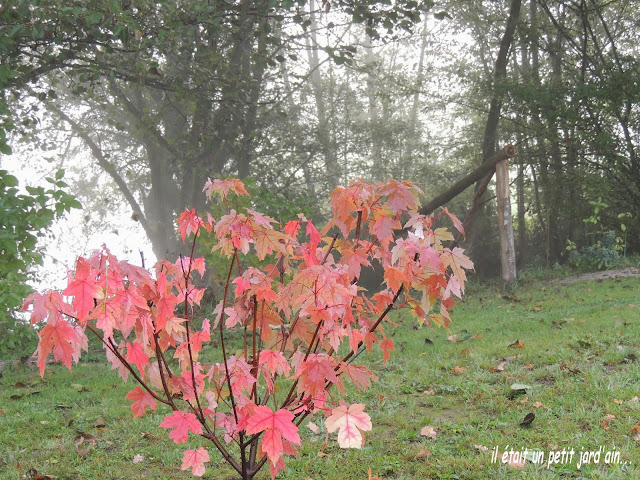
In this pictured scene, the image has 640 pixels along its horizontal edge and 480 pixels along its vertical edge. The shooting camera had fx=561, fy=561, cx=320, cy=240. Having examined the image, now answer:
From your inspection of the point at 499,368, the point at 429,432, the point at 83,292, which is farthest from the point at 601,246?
the point at 83,292

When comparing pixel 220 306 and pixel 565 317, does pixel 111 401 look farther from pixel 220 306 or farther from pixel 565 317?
pixel 565 317

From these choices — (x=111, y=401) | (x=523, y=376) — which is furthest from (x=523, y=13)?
(x=111, y=401)

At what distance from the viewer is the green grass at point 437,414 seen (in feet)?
9.65

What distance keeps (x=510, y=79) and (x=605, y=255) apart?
13.1 ft

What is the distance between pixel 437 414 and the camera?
367cm

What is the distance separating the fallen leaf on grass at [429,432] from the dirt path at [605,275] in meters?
7.78

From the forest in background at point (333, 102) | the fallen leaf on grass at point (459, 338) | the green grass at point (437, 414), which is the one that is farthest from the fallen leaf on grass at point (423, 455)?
the forest in background at point (333, 102)

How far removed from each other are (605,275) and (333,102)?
9411mm

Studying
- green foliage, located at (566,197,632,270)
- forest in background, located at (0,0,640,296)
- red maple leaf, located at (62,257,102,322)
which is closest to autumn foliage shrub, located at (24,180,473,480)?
red maple leaf, located at (62,257,102,322)

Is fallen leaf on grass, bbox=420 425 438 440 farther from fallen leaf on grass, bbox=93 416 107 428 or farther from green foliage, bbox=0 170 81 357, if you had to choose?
green foliage, bbox=0 170 81 357

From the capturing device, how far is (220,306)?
230 cm

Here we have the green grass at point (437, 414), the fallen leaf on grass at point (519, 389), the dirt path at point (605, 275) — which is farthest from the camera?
the dirt path at point (605, 275)

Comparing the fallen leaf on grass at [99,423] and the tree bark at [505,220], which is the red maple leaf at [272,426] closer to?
the fallen leaf on grass at [99,423]

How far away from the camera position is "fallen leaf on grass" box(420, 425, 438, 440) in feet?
10.7
